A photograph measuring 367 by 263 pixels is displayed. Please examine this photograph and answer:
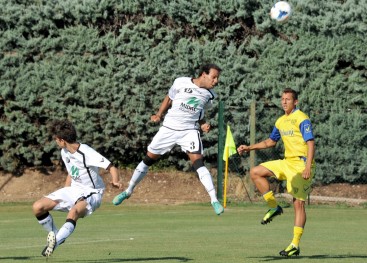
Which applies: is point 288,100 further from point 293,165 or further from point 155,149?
point 155,149

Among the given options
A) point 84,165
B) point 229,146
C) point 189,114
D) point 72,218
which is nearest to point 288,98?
point 189,114

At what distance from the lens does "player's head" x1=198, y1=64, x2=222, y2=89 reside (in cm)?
1541

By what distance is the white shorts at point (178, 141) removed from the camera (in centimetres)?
1566

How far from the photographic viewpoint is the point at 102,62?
2739 cm

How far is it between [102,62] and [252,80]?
386cm

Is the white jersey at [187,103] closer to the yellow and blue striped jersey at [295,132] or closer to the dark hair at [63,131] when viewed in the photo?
the yellow and blue striped jersey at [295,132]

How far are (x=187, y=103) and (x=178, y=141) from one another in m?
0.61

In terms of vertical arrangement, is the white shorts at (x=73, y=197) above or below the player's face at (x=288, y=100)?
below

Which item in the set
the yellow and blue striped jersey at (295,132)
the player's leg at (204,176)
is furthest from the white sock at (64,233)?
the yellow and blue striped jersey at (295,132)

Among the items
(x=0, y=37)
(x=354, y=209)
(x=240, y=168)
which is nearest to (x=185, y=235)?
(x=354, y=209)

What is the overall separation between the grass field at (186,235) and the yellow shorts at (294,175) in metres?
0.81

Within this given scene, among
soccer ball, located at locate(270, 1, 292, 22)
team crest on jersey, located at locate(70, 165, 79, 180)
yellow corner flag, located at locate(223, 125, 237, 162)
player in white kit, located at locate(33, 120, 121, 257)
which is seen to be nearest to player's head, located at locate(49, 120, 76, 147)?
player in white kit, located at locate(33, 120, 121, 257)

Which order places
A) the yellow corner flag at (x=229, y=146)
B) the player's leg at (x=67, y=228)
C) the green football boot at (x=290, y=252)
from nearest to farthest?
the player's leg at (x=67, y=228), the green football boot at (x=290, y=252), the yellow corner flag at (x=229, y=146)

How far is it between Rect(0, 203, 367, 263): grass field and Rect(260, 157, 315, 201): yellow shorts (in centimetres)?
81
